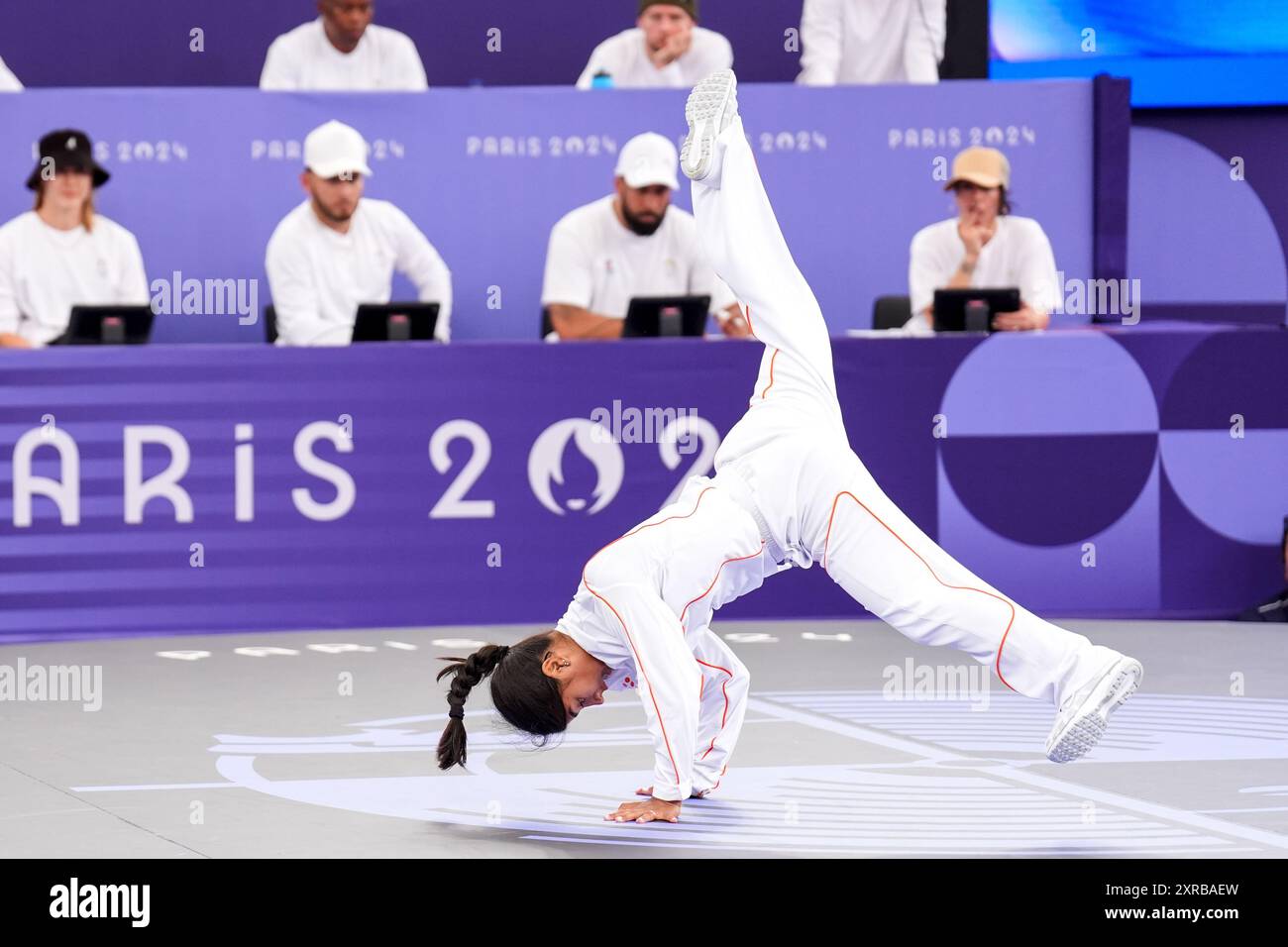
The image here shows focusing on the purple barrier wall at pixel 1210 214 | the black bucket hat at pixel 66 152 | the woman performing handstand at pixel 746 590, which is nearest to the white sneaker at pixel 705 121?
the woman performing handstand at pixel 746 590

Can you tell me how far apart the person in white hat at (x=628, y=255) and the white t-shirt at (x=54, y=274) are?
6.45 feet

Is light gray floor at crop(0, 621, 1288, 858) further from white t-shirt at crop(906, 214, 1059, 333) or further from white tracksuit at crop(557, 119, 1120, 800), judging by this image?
white t-shirt at crop(906, 214, 1059, 333)

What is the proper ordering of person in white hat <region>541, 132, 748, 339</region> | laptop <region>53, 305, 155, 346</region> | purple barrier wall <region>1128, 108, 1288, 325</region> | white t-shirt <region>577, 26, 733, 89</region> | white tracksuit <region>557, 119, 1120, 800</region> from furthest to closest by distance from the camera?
purple barrier wall <region>1128, 108, 1288, 325</region>, white t-shirt <region>577, 26, 733, 89</region>, person in white hat <region>541, 132, 748, 339</region>, laptop <region>53, 305, 155, 346</region>, white tracksuit <region>557, 119, 1120, 800</region>

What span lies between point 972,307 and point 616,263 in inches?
70.9

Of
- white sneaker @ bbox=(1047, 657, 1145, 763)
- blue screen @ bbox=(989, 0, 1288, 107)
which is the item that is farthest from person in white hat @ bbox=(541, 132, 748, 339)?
white sneaker @ bbox=(1047, 657, 1145, 763)

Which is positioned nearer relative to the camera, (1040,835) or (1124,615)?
(1040,835)

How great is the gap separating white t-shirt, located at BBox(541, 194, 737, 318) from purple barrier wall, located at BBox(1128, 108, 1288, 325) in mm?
4277

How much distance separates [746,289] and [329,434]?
10.5ft

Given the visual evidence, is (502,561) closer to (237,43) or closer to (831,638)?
(831,638)

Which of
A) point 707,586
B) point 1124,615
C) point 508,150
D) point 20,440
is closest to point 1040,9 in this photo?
point 508,150

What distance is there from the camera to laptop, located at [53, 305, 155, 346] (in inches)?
320

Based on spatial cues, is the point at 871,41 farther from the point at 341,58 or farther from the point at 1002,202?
the point at 341,58

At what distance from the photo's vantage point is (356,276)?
9.19 metres

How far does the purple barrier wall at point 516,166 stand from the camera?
369 inches
